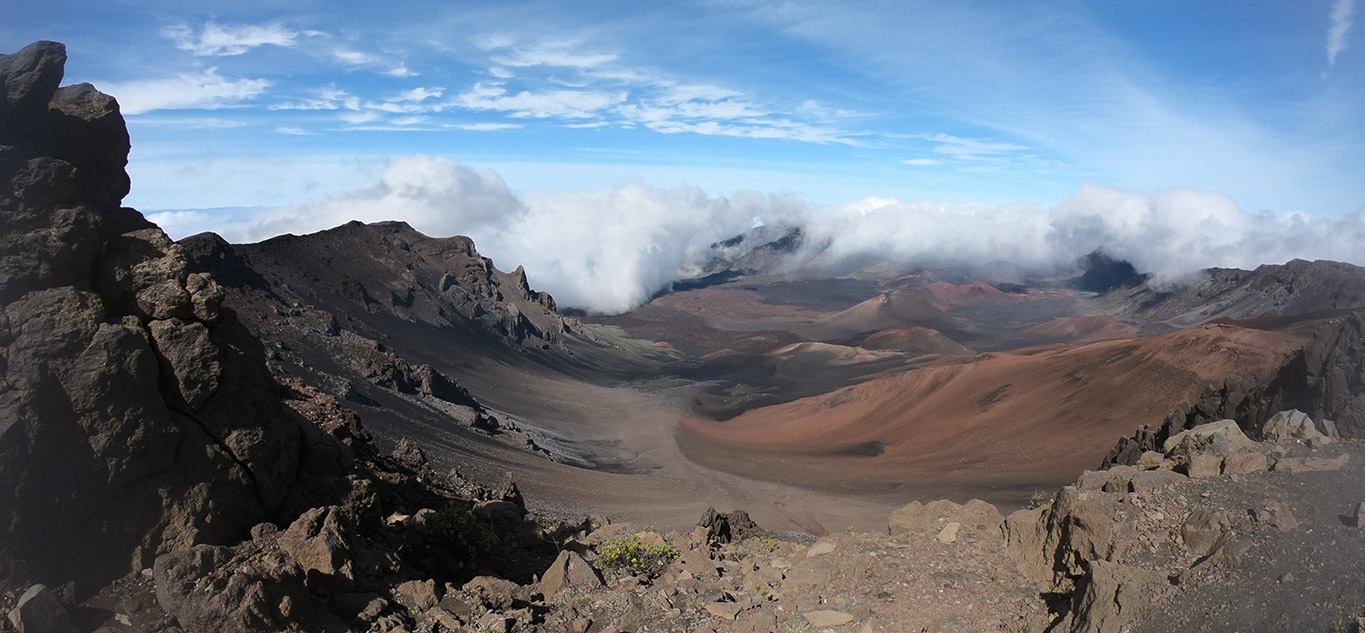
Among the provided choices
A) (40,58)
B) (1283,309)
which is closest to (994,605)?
(40,58)

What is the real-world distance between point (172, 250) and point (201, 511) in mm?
2919

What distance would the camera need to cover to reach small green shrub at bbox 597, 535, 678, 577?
10.8m

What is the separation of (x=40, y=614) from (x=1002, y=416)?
3544cm

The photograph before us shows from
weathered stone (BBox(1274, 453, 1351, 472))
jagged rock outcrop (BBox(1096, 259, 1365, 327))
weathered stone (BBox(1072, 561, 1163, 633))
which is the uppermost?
jagged rock outcrop (BBox(1096, 259, 1365, 327))

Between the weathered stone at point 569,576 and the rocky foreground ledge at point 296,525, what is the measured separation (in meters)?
0.03

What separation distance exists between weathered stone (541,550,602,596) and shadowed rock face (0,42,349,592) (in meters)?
3.10

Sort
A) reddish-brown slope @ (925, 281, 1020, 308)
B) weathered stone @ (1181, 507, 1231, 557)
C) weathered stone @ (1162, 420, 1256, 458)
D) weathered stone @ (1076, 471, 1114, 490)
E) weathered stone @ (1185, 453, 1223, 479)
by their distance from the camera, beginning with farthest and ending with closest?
1. reddish-brown slope @ (925, 281, 1020, 308)
2. weathered stone @ (1076, 471, 1114, 490)
3. weathered stone @ (1162, 420, 1256, 458)
4. weathered stone @ (1185, 453, 1223, 479)
5. weathered stone @ (1181, 507, 1231, 557)

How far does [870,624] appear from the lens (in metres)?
8.19

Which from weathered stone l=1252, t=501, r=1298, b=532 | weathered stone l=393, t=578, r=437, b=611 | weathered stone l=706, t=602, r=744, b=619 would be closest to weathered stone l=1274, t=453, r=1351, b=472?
weathered stone l=1252, t=501, r=1298, b=532

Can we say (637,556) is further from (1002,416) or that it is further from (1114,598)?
(1002,416)

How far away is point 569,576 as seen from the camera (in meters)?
9.55

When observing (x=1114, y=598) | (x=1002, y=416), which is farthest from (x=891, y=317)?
(x=1114, y=598)

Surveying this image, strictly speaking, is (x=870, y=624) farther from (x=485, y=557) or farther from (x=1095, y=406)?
(x=1095, y=406)

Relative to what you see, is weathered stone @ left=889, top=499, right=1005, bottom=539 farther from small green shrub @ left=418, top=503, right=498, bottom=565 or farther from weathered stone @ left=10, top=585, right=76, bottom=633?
weathered stone @ left=10, top=585, right=76, bottom=633
